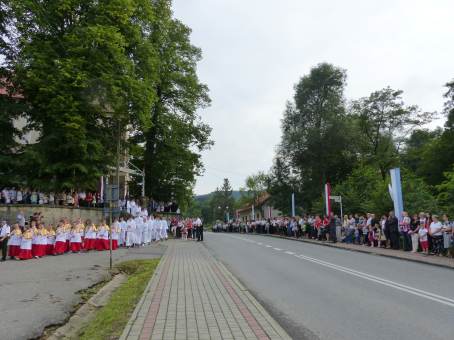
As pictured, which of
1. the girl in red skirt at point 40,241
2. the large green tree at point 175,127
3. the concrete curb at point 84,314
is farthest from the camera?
the large green tree at point 175,127

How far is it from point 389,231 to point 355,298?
14.9 m

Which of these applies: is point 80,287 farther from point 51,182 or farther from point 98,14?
point 98,14

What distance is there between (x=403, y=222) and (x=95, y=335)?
698 inches

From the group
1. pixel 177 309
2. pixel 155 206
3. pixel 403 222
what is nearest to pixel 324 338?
pixel 177 309

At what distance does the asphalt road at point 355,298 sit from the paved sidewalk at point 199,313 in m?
0.43

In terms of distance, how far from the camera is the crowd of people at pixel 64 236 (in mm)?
18828

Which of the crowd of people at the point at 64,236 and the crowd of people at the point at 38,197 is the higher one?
the crowd of people at the point at 38,197

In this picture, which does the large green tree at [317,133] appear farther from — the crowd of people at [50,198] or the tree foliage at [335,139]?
the crowd of people at [50,198]

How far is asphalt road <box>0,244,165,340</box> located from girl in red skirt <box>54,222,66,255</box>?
4048mm

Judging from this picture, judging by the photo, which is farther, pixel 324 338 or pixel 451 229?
pixel 451 229

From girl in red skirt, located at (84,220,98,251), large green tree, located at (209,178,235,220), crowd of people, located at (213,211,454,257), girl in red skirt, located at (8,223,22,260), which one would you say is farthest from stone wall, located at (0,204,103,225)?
large green tree, located at (209,178,235,220)

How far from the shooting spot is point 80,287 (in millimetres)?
11078

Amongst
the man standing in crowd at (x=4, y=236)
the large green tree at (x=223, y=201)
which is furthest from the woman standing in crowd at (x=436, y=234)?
the large green tree at (x=223, y=201)

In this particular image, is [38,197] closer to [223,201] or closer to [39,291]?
[39,291]
